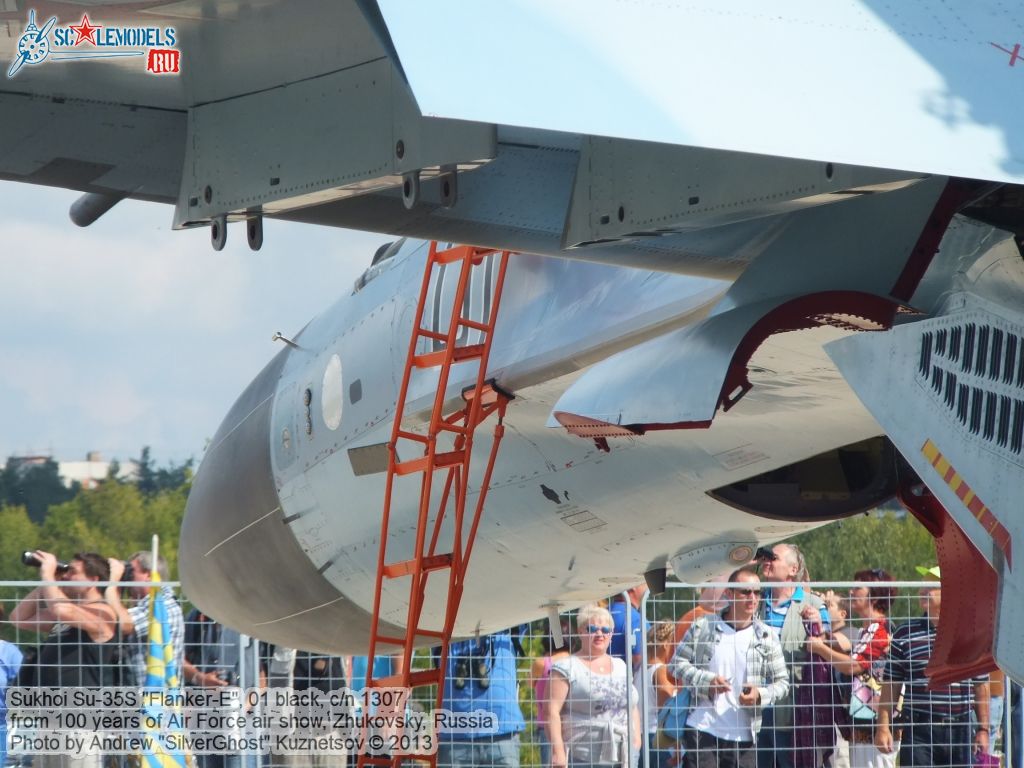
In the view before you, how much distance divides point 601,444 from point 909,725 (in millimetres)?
5484

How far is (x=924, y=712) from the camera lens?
11000 millimetres

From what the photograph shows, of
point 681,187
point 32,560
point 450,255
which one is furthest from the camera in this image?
point 32,560

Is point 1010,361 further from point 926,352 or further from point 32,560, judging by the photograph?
point 32,560

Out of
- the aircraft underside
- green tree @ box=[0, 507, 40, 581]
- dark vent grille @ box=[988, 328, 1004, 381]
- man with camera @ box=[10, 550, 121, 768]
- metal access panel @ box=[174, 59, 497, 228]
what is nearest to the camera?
the aircraft underside

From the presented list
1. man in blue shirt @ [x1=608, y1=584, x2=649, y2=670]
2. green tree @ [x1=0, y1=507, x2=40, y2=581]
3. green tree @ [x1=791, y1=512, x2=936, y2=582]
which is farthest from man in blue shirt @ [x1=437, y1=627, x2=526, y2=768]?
green tree @ [x1=0, y1=507, x2=40, y2=581]

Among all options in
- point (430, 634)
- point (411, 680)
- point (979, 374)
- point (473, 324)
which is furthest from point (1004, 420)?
point (430, 634)

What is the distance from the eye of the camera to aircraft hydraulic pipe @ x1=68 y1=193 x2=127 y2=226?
203 inches

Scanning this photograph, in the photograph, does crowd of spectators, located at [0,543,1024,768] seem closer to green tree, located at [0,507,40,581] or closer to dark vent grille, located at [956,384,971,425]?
dark vent grille, located at [956,384,971,425]

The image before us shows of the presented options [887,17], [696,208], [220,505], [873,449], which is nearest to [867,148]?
[887,17]

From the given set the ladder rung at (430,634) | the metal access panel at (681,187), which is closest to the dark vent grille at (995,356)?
the metal access panel at (681,187)

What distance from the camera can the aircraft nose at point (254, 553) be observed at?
9375 millimetres

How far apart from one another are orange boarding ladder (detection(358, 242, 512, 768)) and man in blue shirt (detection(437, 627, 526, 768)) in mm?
2563

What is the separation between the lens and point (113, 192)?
5.00 metres

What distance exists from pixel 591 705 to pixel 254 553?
2838 mm
